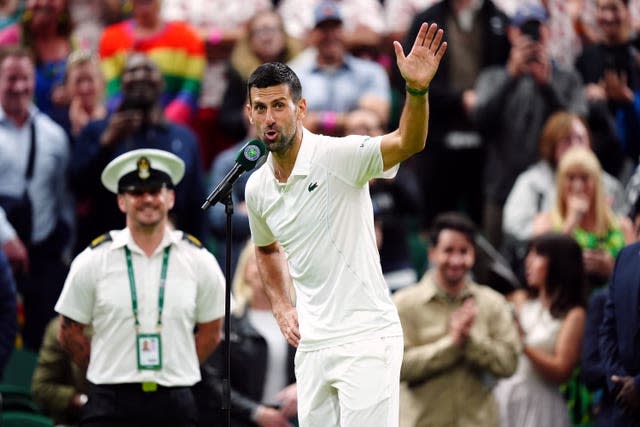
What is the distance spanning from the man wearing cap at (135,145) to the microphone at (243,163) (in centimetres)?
389

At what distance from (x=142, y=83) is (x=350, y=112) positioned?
5.52ft

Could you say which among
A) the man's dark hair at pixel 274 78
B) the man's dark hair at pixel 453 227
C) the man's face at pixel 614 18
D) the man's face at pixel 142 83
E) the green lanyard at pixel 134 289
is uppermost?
the man's face at pixel 614 18

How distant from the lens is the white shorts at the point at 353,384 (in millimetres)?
6652

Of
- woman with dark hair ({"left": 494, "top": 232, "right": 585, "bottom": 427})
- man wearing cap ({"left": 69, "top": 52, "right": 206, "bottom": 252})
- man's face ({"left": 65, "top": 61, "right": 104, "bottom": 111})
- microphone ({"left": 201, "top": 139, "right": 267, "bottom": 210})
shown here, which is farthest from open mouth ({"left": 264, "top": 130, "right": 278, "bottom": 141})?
man's face ({"left": 65, "top": 61, "right": 104, "bottom": 111})

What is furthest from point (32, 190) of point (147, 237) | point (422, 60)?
point (422, 60)

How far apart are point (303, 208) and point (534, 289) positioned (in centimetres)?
360

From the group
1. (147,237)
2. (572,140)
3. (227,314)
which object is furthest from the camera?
(572,140)

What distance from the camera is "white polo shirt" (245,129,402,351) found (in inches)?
Answer: 265

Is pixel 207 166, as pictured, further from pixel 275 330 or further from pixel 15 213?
pixel 275 330

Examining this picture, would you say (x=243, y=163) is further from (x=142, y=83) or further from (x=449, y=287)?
(x=142, y=83)

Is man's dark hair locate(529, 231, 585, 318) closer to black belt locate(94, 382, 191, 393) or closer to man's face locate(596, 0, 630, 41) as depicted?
man's face locate(596, 0, 630, 41)

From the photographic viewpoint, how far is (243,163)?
6445 mm

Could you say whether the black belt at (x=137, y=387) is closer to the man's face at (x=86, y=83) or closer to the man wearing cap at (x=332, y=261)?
the man wearing cap at (x=332, y=261)

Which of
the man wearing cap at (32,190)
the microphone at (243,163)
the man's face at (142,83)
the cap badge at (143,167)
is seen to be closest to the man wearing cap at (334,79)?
the man's face at (142,83)
